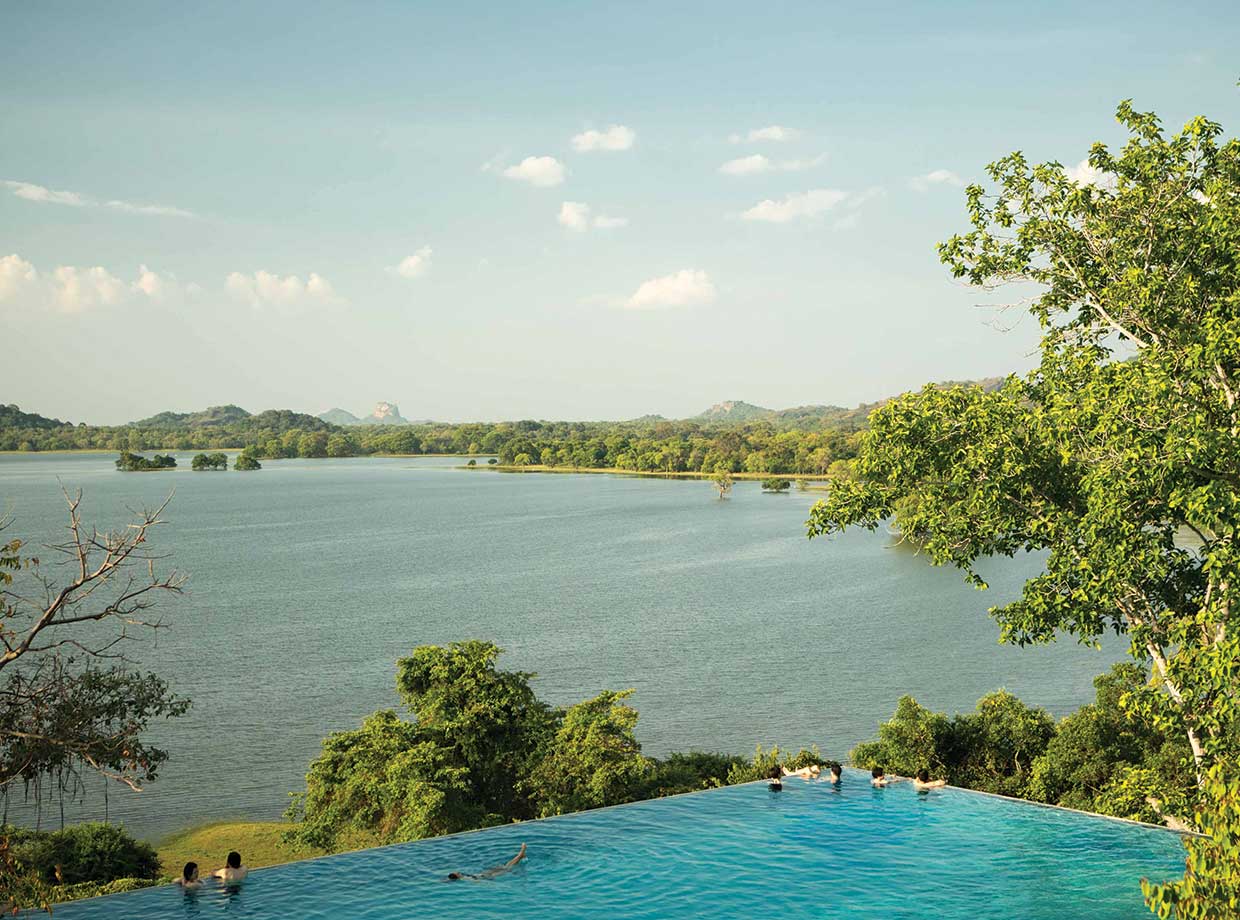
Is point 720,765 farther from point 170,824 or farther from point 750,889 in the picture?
point 170,824

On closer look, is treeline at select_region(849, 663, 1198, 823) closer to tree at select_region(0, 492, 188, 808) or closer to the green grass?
the green grass

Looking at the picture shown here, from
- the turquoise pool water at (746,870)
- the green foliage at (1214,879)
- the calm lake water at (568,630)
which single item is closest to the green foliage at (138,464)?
the calm lake water at (568,630)

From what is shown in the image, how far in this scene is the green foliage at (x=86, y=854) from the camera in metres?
16.0

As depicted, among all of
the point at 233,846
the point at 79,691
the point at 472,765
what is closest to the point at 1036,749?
the point at 472,765

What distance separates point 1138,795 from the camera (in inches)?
548

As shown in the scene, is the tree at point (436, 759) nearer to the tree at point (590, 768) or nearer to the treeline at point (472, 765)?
the treeline at point (472, 765)

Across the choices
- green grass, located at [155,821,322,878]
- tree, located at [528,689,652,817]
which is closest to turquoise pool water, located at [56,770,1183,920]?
tree, located at [528,689,652,817]

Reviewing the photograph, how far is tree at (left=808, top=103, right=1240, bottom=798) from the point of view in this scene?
11.4m

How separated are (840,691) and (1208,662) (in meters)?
24.0

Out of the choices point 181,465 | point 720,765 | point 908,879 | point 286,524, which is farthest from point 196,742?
point 181,465

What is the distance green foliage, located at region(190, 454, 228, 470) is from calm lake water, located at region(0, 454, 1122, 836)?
76.9 meters

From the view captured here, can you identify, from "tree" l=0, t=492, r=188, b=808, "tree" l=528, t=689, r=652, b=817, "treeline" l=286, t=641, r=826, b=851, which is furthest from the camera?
"tree" l=528, t=689, r=652, b=817

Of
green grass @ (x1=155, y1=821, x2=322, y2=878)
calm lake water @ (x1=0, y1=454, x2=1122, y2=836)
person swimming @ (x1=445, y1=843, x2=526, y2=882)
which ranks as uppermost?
person swimming @ (x1=445, y1=843, x2=526, y2=882)

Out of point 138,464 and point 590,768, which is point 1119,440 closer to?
point 590,768
